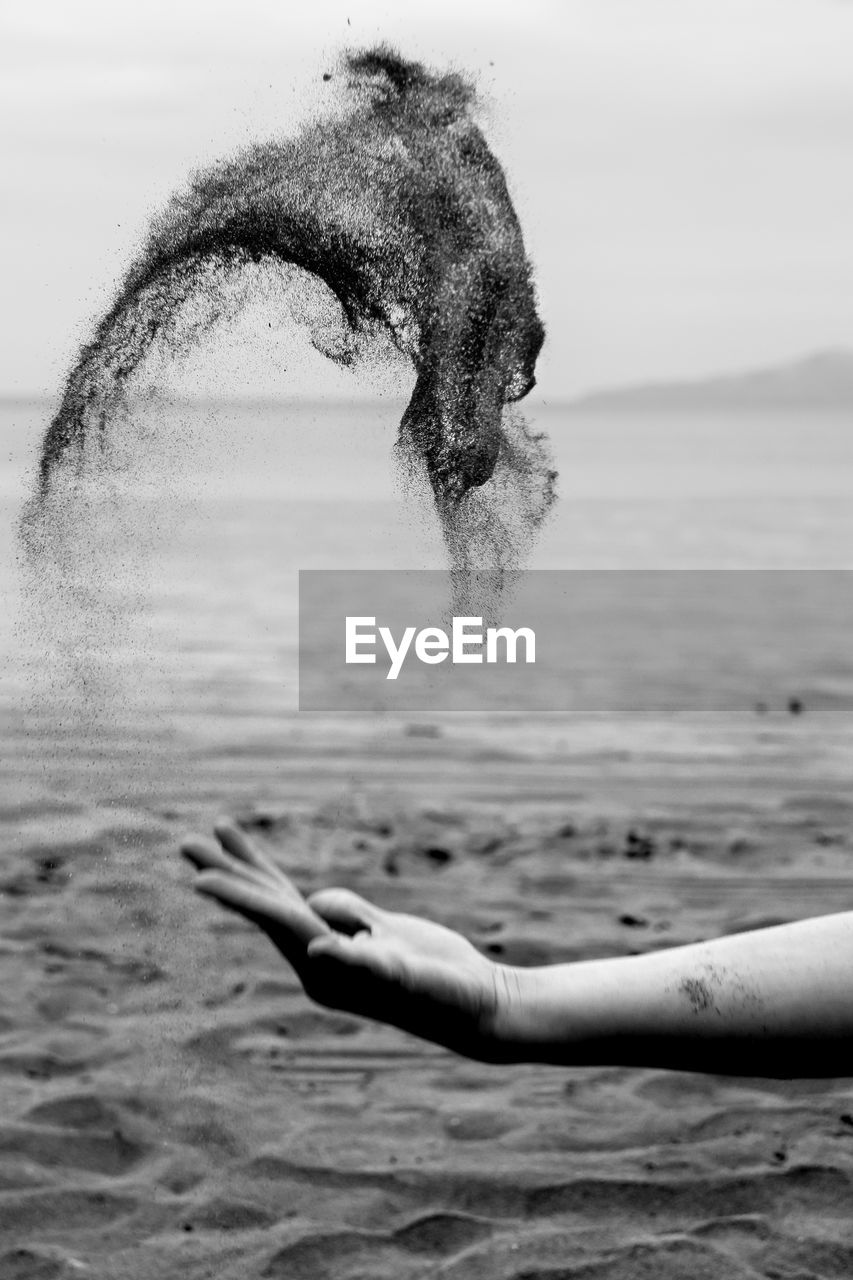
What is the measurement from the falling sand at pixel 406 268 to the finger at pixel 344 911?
51cm

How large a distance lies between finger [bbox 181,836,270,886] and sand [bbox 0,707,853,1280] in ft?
5.37

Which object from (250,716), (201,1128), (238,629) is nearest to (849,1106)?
(201,1128)

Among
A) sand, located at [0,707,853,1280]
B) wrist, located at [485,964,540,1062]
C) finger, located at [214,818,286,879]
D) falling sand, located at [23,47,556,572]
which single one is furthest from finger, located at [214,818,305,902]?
sand, located at [0,707,853,1280]

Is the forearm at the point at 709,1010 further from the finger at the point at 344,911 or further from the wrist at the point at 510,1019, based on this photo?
the finger at the point at 344,911

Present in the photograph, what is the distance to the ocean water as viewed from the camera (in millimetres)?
2506

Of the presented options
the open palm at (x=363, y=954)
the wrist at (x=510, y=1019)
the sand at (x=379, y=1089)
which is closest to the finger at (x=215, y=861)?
the open palm at (x=363, y=954)

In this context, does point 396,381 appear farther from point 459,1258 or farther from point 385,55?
point 459,1258

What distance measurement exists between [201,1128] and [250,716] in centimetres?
543

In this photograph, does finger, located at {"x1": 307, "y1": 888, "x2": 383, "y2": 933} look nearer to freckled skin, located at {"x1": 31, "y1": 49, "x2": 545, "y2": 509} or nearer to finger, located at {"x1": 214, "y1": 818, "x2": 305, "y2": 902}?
finger, located at {"x1": 214, "y1": 818, "x2": 305, "y2": 902}

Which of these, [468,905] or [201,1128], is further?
[468,905]

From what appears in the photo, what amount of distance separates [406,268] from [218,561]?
1663cm

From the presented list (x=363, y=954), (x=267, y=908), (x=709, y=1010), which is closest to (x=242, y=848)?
(x=267, y=908)

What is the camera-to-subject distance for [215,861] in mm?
2184

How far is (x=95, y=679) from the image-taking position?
2838mm
